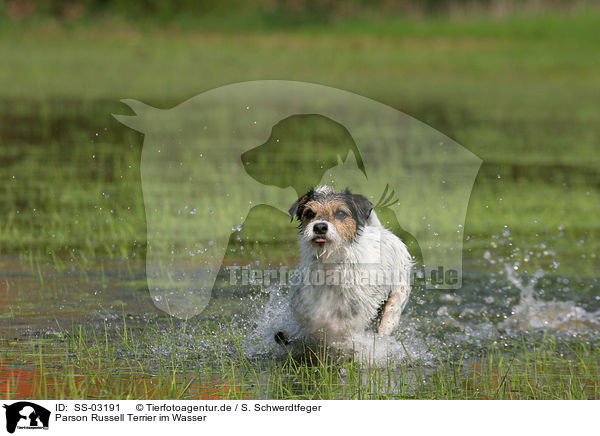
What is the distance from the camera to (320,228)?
711 cm

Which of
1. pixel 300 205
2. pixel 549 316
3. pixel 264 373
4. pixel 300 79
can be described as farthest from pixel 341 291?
pixel 300 79

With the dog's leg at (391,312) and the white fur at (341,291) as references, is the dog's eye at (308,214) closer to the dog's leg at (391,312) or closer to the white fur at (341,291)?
the white fur at (341,291)

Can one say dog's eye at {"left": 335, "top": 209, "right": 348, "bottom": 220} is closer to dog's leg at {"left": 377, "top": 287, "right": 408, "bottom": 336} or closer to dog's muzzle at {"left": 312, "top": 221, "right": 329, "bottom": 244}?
dog's muzzle at {"left": 312, "top": 221, "right": 329, "bottom": 244}

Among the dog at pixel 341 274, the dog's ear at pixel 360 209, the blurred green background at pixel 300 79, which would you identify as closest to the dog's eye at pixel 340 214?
the dog at pixel 341 274

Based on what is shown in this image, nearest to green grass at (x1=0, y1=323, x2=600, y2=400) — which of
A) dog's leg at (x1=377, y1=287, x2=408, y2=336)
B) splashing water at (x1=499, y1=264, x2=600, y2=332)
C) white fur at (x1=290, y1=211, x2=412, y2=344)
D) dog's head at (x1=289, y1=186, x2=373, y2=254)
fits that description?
white fur at (x1=290, y1=211, x2=412, y2=344)

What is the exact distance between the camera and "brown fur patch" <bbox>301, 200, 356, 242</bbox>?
725cm

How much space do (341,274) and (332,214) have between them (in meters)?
0.52

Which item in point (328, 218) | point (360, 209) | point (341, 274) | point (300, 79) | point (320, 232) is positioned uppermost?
point (300, 79)

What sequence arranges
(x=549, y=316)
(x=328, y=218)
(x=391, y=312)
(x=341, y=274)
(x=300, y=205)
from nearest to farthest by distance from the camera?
(x=328, y=218) < (x=300, y=205) < (x=341, y=274) < (x=391, y=312) < (x=549, y=316)

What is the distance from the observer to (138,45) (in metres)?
33.8

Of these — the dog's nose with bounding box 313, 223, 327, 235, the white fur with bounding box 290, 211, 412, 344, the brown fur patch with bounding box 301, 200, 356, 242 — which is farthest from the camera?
the white fur with bounding box 290, 211, 412, 344

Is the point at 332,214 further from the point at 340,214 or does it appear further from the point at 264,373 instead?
the point at 264,373
